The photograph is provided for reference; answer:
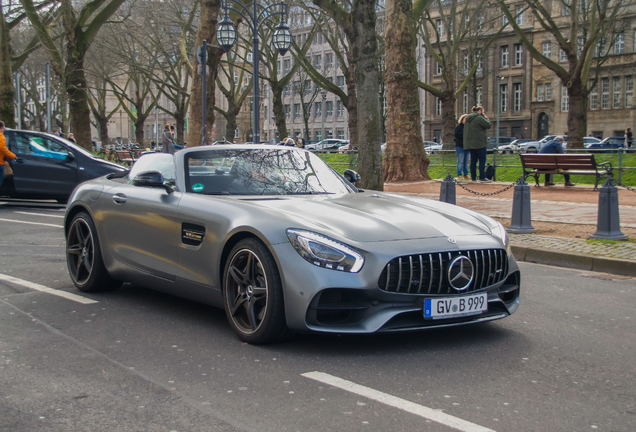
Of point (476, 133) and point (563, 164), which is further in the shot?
point (476, 133)

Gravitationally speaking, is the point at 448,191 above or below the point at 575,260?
above

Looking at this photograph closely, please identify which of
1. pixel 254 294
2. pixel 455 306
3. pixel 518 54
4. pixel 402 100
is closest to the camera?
pixel 455 306

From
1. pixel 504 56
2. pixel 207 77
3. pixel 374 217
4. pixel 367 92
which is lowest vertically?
pixel 374 217

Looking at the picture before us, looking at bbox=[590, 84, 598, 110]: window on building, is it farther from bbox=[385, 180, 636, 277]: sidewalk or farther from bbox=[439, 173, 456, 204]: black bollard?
bbox=[439, 173, 456, 204]: black bollard

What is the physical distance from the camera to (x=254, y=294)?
4664 mm

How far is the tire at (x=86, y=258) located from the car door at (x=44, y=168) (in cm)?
922

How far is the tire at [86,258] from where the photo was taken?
6438 millimetres

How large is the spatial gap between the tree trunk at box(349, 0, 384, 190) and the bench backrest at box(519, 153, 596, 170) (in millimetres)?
3899

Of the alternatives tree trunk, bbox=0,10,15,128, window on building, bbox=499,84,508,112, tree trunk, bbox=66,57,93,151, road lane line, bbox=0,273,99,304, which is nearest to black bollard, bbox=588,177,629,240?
road lane line, bbox=0,273,99,304

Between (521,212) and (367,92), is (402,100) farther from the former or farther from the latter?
(521,212)

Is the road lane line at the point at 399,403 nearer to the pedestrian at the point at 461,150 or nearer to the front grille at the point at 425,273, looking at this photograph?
the front grille at the point at 425,273

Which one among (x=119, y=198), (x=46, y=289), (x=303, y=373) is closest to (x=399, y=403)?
(x=303, y=373)

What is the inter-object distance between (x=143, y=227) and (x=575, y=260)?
504cm

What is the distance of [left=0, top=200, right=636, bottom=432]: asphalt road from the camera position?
3.43 metres
